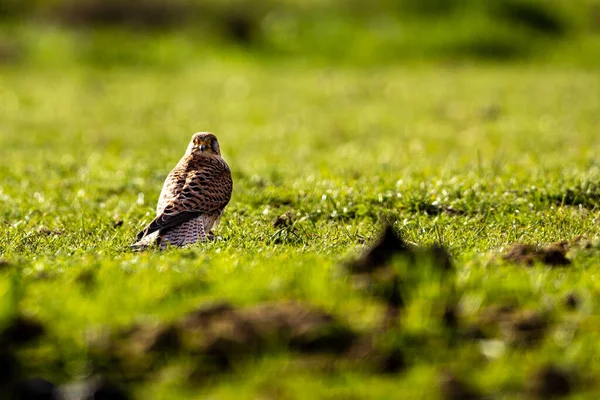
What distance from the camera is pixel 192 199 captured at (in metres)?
8.98

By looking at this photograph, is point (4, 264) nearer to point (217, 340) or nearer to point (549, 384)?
point (217, 340)

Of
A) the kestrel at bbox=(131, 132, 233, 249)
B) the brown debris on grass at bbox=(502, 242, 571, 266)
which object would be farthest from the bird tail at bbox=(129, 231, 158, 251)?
the brown debris on grass at bbox=(502, 242, 571, 266)

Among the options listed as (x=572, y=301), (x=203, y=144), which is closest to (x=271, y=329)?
(x=572, y=301)

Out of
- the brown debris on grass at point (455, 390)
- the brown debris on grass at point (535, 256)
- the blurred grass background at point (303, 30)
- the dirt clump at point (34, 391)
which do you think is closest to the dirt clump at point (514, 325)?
the brown debris on grass at point (455, 390)

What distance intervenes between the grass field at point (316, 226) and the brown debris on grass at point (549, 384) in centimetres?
2

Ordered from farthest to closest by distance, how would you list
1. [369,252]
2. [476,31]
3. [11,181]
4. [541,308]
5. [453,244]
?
[476,31] < [11,181] < [453,244] < [369,252] < [541,308]

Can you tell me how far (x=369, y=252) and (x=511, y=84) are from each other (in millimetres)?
22871

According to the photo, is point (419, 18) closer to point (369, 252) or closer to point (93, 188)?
point (93, 188)

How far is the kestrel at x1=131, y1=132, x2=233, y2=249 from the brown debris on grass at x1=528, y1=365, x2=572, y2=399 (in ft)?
14.1

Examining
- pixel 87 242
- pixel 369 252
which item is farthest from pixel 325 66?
pixel 369 252

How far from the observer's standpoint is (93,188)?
12.6 meters

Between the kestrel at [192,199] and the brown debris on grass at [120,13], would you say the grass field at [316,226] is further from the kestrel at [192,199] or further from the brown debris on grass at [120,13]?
the brown debris on grass at [120,13]

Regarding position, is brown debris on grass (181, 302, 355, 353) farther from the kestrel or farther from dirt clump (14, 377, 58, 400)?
the kestrel

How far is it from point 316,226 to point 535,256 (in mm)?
3155
